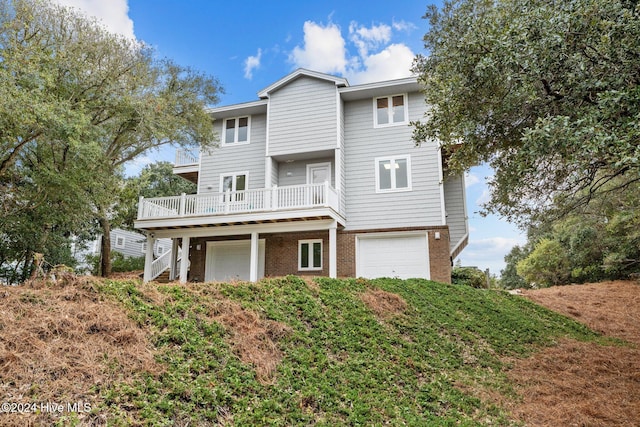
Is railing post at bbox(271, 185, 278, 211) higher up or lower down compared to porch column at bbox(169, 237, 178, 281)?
higher up

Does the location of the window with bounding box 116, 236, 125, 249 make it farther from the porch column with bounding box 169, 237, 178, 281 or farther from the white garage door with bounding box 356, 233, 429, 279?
the white garage door with bounding box 356, 233, 429, 279

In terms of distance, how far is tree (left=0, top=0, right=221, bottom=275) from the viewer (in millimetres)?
7910

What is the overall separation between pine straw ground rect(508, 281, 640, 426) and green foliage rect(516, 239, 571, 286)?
24.4 feet

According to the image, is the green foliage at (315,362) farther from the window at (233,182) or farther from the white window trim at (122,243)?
the white window trim at (122,243)

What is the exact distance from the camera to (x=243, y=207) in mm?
13555

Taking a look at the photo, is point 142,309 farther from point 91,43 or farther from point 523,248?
point 523,248

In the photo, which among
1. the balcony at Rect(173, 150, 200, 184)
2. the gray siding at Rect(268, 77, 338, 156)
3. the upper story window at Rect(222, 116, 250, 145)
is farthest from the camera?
the balcony at Rect(173, 150, 200, 184)

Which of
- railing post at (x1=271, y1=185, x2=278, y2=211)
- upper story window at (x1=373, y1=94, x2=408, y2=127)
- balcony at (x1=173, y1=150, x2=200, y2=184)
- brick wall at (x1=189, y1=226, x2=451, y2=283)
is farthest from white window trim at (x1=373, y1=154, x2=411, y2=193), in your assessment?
balcony at (x1=173, y1=150, x2=200, y2=184)

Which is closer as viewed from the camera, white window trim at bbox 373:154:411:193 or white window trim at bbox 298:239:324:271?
white window trim at bbox 373:154:411:193

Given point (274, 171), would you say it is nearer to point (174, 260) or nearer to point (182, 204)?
point (182, 204)

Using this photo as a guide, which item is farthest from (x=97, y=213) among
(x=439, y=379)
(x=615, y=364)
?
(x=615, y=364)

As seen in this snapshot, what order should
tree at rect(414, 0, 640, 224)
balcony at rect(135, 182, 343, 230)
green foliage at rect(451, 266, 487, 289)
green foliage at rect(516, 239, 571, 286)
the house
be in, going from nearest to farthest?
1. tree at rect(414, 0, 640, 224)
2. balcony at rect(135, 182, 343, 230)
3. the house
4. green foliage at rect(451, 266, 487, 289)
5. green foliage at rect(516, 239, 571, 286)

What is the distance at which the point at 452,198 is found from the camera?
15062 millimetres

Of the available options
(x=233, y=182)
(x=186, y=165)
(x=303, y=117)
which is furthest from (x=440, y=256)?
(x=186, y=165)
